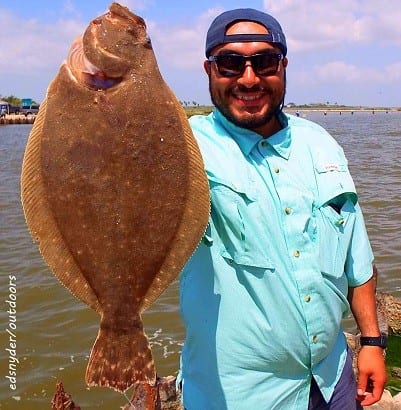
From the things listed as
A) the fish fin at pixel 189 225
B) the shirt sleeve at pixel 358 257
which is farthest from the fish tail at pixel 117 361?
the shirt sleeve at pixel 358 257

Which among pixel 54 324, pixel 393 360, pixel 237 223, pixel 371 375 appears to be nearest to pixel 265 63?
pixel 237 223

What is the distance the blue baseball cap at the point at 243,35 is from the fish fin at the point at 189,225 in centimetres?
57

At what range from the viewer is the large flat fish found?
2150 mm

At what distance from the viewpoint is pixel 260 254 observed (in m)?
2.55

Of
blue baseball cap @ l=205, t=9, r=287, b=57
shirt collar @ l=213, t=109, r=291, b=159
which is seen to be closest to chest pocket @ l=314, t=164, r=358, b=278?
shirt collar @ l=213, t=109, r=291, b=159

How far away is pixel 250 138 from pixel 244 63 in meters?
0.37

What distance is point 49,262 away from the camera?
222cm

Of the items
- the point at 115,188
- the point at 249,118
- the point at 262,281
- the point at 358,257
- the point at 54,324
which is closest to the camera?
the point at 115,188

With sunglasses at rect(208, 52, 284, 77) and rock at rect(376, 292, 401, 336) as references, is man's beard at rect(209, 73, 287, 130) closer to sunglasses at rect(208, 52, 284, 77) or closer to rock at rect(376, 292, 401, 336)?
sunglasses at rect(208, 52, 284, 77)

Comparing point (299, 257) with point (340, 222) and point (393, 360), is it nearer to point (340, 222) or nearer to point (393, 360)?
point (340, 222)

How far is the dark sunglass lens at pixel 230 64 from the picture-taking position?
259cm

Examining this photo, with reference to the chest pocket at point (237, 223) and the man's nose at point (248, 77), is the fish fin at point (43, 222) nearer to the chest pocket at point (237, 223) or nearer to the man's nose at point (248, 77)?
the chest pocket at point (237, 223)

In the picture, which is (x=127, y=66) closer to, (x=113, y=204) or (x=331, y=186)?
(x=113, y=204)

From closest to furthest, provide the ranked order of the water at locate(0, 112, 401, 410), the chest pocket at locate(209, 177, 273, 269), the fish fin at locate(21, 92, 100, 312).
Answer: the fish fin at locate(21, 92, 100, 312), the chest pocket at locate(209, 177, 273, 269), the water at locate(0, 112, 401, 410)
